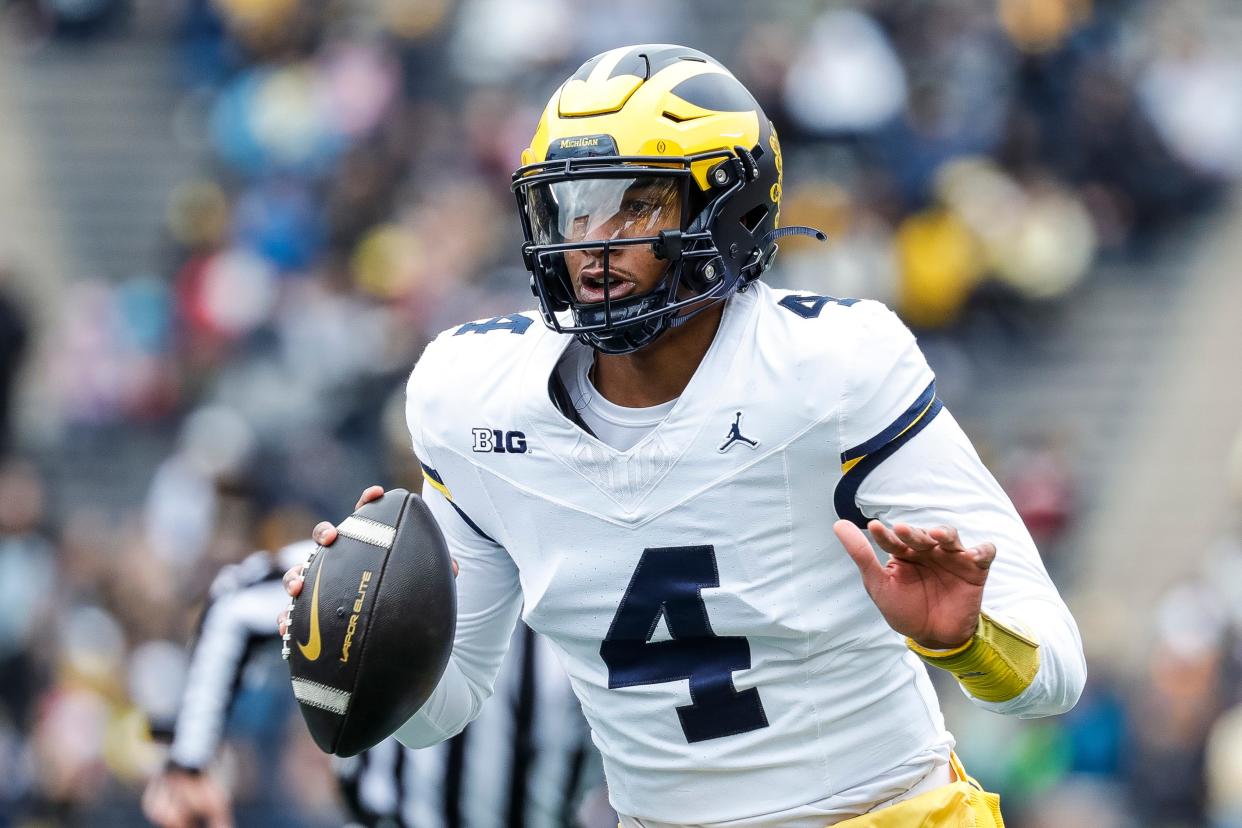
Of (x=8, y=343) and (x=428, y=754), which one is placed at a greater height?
(x=428, y=754)

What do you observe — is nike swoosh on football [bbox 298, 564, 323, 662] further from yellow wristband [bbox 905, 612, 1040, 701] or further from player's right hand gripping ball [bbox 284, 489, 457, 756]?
yellow wristband [bbox 905, 612, 1040, 701]

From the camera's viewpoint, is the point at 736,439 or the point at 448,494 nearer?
the point at 736,439

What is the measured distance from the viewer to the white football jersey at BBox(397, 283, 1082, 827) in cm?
265

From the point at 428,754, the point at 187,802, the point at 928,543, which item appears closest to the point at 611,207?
the point at 928,543

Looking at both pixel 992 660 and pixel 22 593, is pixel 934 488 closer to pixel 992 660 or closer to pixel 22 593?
pixel 992 660

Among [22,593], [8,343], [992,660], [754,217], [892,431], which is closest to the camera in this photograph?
[992,660]

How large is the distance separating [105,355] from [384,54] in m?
2.15

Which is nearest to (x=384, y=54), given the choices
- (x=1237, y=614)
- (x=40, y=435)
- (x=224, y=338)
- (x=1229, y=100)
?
(x=224, y=338)

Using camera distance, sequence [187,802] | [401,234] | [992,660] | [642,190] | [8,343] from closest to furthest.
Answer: [992,660] < [642,190] < [187,802] < [8,343] < [401,234]

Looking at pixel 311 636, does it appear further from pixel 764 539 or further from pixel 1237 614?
pixel 1237 614

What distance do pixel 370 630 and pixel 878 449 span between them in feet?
2.63

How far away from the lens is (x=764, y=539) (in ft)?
8.92

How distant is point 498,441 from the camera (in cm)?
288

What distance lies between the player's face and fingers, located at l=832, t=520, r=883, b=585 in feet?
1.79
